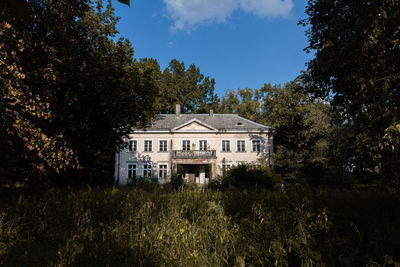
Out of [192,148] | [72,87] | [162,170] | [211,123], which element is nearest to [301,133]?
[211,123]

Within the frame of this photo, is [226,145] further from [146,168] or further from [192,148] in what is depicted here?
[146,168]

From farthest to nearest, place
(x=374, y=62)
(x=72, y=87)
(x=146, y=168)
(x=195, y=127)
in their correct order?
(x=195, y=127) → (x=146, y=168) → (x=72, y=87) → (x=374, y=62)

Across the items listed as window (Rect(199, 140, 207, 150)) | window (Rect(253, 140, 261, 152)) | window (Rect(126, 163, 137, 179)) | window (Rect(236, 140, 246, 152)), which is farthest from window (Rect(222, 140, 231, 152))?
window (Rect(126, 163, 137, 179))

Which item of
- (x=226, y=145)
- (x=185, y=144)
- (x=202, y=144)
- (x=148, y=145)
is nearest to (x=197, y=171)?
(x=202, y=144)

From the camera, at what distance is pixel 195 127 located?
28.9 meters

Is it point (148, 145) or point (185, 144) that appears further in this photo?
point (185, 144)

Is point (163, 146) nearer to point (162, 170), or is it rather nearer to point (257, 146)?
point (162, 170)

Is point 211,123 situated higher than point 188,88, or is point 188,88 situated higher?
point 188,88

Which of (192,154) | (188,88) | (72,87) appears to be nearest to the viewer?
(72,87)

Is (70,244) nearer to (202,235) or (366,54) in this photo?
(202,235)

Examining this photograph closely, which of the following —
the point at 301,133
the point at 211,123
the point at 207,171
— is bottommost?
the point at 207,171

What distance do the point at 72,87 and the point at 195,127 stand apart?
20.1 meters

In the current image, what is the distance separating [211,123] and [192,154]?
5095 millimetres

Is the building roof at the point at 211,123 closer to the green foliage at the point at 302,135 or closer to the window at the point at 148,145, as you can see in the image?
the window at the point at 148,145
